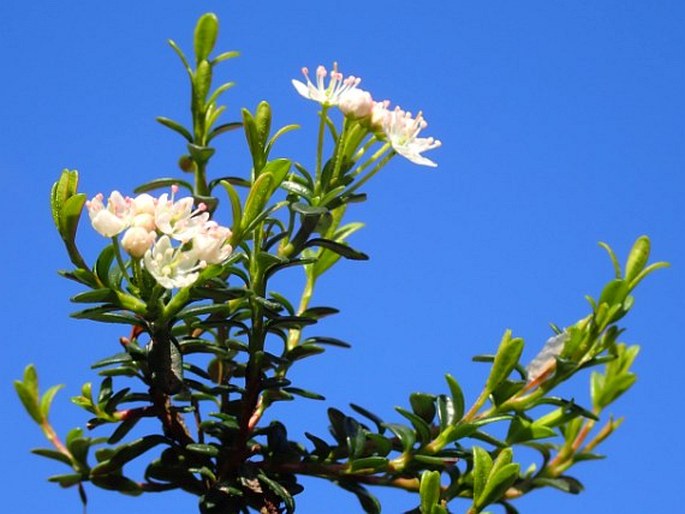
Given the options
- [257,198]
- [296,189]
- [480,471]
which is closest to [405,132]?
[296,189]

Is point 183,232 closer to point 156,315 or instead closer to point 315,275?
point 156,315

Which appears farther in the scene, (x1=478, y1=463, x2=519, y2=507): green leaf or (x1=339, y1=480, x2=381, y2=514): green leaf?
(x1=339, y1=480, x2=381, y2=514): green leaf

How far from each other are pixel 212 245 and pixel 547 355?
2.33 feet

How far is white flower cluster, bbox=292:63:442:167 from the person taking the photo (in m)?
1.81

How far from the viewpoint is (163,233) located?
1.59 metres

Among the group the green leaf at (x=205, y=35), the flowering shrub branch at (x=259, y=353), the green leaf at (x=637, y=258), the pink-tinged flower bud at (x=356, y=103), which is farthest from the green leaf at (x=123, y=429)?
the green leaf at (x=637, y=258)

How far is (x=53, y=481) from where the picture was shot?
1904 mm

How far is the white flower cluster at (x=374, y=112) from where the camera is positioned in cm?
181

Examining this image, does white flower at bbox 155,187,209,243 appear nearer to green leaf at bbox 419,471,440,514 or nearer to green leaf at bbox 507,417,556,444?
green leaf at bbox 419,471,440,514

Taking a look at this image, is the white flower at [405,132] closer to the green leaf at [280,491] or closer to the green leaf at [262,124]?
the green leaf at [262,124]

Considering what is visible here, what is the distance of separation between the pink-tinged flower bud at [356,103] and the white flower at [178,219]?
0.36 meters

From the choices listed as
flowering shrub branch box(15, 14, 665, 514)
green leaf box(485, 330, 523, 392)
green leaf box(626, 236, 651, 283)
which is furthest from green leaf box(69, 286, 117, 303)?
green leaf box(626, 236, 651, 283)

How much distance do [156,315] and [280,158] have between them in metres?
0.32

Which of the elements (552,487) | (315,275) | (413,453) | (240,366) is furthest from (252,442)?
(552,487)
